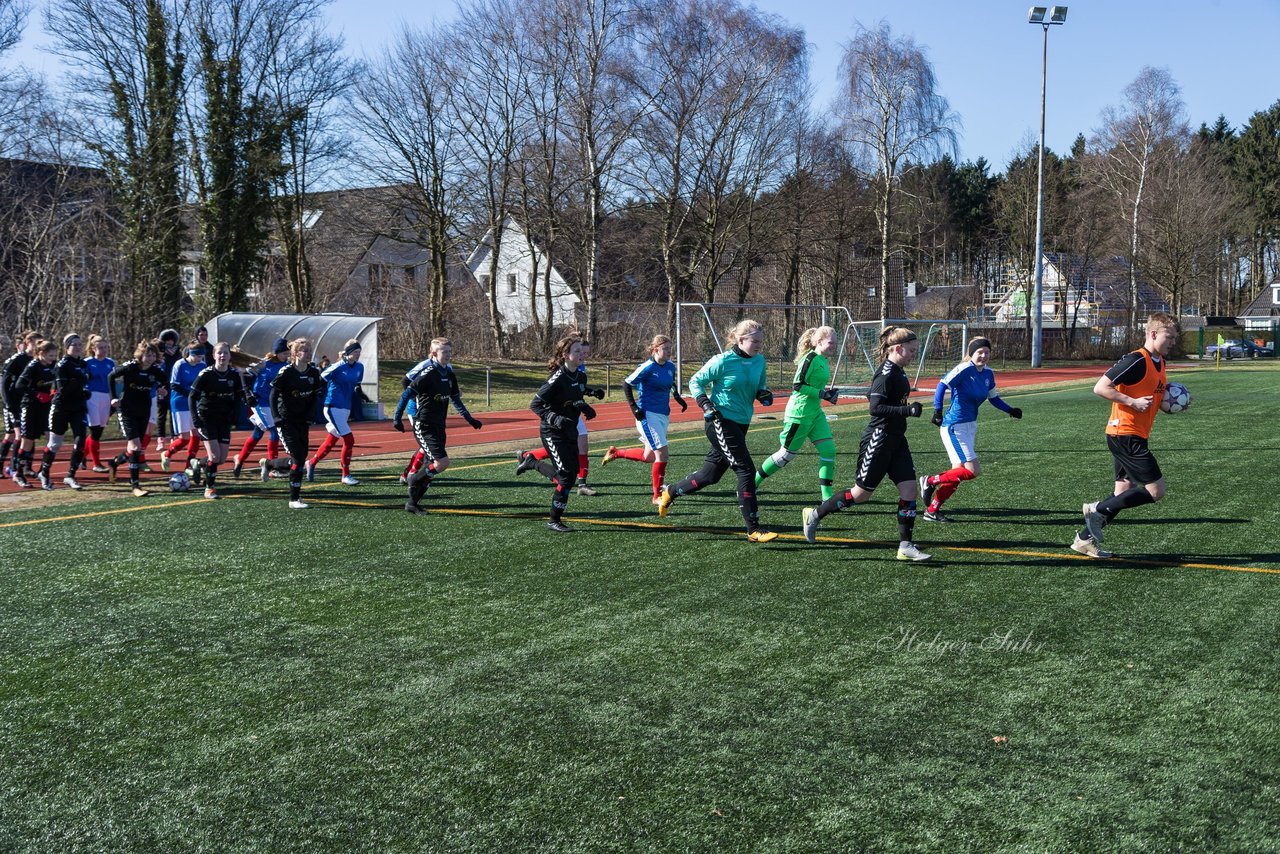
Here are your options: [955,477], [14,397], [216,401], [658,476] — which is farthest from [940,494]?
[14,397]

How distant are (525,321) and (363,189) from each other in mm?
12381

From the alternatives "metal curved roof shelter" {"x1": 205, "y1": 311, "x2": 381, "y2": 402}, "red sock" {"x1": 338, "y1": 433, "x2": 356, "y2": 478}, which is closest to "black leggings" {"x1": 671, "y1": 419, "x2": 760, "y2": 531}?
"red sock" {"x1": 338, "y1": 433, "x2": 356, "y2": 478}

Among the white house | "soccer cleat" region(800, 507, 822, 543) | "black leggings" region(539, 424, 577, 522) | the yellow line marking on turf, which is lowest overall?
the yellow line marking on turf

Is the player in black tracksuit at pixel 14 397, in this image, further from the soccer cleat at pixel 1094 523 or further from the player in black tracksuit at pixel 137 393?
the soccer cleat at pixel 1094 523

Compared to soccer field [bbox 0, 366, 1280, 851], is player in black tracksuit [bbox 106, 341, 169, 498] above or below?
above

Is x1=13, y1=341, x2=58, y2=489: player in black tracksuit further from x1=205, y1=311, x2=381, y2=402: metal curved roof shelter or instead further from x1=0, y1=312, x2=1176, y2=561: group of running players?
x1=205, y1=311, x2=381, y2=402: metal curved roof shelter

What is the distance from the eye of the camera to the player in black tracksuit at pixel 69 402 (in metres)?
12.3

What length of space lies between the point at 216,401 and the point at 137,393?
143cm

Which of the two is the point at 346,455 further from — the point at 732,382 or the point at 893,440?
the point at 893,440

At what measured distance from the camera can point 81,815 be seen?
3916 mm

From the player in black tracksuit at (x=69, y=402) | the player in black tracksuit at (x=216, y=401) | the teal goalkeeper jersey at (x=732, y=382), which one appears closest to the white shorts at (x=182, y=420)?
the player in black tracksuit at (x=69, y=402)

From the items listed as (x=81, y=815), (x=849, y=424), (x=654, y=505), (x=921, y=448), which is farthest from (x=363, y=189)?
(x=81, y=815)

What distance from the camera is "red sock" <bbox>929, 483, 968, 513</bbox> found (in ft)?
31.0

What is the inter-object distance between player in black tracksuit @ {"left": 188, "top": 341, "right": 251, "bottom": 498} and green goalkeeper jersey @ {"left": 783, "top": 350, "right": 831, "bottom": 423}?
5.99 m
